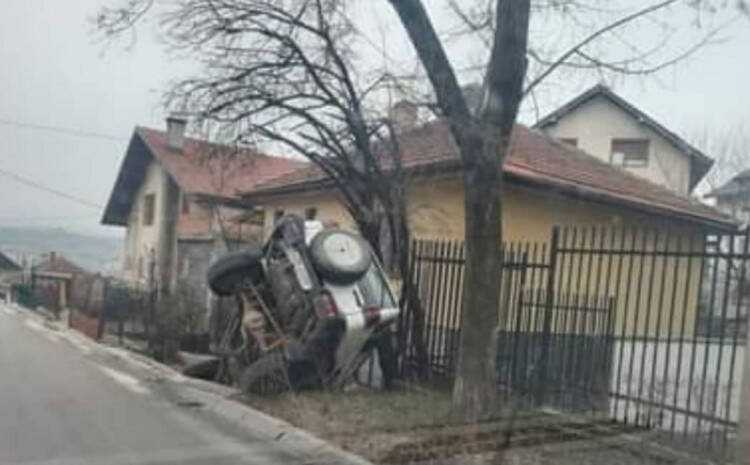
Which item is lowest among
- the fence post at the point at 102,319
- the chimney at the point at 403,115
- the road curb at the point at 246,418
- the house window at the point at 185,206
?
the fence post at the point at 102,319

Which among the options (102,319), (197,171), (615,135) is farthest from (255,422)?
(615,135)

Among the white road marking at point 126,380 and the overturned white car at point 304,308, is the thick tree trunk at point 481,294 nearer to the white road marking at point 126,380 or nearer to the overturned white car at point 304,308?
the overturned white car at point 304,308

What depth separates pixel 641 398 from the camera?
1070cm

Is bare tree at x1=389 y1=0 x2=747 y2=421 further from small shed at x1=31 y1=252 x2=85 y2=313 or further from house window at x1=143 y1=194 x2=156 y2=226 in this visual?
house window at x1=143 y1=194 x2=156 y2=226

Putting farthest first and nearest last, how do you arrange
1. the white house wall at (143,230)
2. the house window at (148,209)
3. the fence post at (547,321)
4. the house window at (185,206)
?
the house window at (148,209)
the white house wall at (143,230)
the house window at (185,206)
the fence post at (547,321)

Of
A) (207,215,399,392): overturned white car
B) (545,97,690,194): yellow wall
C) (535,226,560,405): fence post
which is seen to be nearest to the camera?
(535,226,560,405): fence post

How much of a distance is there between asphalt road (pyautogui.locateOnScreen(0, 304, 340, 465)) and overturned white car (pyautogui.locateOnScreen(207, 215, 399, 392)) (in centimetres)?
114

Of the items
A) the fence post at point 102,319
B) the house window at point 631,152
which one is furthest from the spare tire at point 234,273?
the house window at point 631,152

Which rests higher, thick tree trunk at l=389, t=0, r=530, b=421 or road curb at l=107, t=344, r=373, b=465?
thick tree trunk at l=389, t=0, r=530, b=421

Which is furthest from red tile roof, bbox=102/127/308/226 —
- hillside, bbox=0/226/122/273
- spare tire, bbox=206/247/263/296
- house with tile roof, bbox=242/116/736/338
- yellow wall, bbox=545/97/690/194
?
hillside, bbox=0/226/122/273

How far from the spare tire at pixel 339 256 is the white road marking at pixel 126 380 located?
10.3ft

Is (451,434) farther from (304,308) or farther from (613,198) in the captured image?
(613,198)

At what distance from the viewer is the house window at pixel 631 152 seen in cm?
3525

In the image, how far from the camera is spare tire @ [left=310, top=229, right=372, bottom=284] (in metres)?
12.4
